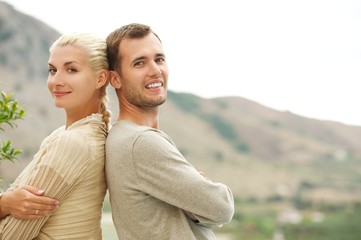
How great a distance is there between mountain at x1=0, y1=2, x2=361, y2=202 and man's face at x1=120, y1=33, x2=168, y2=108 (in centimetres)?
3425

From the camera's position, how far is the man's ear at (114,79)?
2.18 m

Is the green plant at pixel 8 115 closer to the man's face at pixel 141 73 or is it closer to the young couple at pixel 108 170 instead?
the young couple at pixel 108 170

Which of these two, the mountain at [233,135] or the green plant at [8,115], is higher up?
the green plant at [8,115]

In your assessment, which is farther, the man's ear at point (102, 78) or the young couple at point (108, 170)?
the man's ear at point (102, 78)

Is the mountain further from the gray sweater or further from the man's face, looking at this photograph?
the gray sweater

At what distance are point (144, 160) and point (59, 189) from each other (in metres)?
0.29

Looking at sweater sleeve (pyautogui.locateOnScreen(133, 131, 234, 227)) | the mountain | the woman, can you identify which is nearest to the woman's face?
the woman

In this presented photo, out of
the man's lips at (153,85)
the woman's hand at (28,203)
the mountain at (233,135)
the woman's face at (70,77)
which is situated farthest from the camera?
the mountain at (233,135)

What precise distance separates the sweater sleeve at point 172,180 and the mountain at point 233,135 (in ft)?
113

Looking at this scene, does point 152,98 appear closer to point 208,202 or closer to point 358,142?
point 208,202

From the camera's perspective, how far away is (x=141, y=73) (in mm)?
2143

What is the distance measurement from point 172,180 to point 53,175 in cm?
38

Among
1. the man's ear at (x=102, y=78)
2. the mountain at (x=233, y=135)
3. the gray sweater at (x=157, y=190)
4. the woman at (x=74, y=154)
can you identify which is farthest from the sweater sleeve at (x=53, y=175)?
the mountain at (x=233, y=135)

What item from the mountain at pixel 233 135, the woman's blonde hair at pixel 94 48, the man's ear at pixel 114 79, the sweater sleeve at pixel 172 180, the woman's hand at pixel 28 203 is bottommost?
the mountain at pixel 233 135
